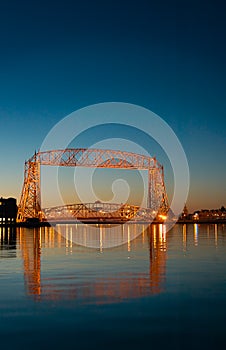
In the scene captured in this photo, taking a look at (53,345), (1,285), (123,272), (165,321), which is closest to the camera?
(53,345)

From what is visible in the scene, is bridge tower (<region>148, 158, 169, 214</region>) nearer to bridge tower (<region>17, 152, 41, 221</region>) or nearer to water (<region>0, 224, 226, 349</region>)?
bridge tower (<region>17, 152, 41, 221</region>)

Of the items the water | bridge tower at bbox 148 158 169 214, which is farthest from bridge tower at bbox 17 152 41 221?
the water

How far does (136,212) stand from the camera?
263ft

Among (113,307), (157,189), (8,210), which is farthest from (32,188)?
(113,307)

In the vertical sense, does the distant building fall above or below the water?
above

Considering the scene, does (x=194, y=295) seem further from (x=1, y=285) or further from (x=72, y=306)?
(x=1, y=285)

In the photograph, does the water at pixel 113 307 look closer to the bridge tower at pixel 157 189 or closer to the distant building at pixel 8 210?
the bridge tower at pixel 157 189

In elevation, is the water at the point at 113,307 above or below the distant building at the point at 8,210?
below

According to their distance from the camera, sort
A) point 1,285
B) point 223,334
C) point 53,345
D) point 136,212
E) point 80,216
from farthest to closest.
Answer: point 80,216, point 136,212, point 1,285, point 223,334, point 53,345

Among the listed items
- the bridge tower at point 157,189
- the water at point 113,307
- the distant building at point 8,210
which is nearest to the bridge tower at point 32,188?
the bridge tower at point 157,189

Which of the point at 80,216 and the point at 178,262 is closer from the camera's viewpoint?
the point at 178,262

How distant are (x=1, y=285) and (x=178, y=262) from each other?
19.5 ft

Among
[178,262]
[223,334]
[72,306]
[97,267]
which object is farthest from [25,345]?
[178,262]

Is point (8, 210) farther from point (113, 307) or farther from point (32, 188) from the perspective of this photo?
point (113, 307)
